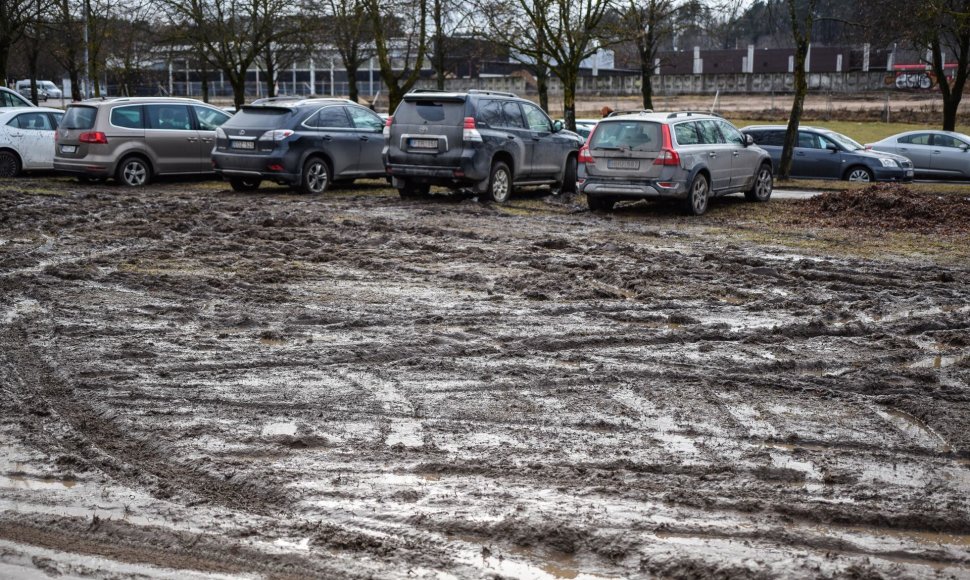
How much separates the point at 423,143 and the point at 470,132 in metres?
0.86

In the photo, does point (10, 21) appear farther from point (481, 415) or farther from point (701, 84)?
point (701, 84)

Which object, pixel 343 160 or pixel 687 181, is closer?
pixel 687 181

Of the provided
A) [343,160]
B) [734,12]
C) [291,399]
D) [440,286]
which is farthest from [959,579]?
[734,12]

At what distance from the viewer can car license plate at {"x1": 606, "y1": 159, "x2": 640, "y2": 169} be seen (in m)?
16.4

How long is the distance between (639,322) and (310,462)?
393 centimetres

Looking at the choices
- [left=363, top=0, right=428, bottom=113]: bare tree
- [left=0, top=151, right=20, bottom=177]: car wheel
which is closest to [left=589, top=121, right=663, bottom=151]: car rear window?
[left=0, top=151, right=20, bottom=177]: car wheel

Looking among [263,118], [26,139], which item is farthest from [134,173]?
[263,118]

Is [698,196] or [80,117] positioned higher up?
[80,117]

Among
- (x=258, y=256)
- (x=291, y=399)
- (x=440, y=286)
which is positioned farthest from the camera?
(x=258, y=256)

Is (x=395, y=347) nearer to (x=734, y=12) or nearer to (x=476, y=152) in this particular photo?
(x=476, y=152)

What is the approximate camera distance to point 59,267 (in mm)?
10656

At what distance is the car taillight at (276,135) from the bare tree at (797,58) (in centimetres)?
1107

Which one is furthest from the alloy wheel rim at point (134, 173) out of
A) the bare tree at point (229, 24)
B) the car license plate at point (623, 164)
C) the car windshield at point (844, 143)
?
the car windshield at point (844, 143)

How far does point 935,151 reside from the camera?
26312 mm
